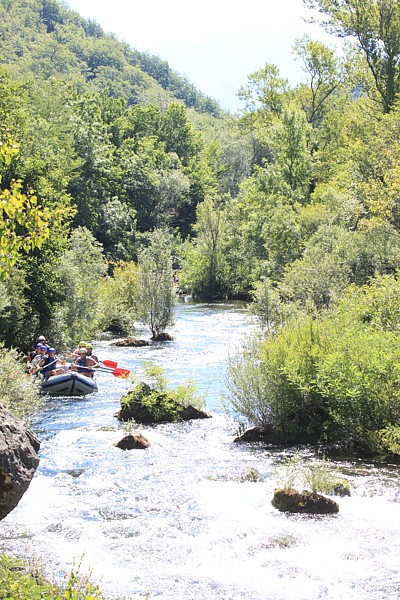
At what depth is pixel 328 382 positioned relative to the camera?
13438mm

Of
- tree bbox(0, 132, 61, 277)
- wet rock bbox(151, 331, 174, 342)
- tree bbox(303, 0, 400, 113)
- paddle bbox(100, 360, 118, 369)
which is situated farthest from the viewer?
tree bbox(303, 0, 400, 113)

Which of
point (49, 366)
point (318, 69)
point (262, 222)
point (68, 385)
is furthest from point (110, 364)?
point (318, 69)

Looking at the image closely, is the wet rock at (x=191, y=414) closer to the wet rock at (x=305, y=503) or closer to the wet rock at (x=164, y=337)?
the wet rock at (x=305, y=503)

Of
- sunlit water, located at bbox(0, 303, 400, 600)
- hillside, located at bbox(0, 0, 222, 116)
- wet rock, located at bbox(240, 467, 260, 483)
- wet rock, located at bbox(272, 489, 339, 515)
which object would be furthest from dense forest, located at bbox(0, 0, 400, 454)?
hillside, located at bbox(0, 0, 222, 116)

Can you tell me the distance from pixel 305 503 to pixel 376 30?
112 feet

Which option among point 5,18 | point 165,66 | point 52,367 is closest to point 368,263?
point 52,367

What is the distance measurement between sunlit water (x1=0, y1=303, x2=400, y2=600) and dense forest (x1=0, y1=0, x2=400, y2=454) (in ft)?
5.81

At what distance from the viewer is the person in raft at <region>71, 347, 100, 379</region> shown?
2069 cm

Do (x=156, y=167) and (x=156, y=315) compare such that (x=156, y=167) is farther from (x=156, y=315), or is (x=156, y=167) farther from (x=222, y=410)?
(x=222, y=410)

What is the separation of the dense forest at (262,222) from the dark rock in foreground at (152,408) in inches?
50.7

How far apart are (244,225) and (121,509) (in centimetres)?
3632

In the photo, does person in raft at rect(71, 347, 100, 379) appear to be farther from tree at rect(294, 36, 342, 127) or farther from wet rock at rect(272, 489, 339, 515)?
tree at rect(294, 36, 342, 127)

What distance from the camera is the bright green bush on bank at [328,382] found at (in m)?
12.7

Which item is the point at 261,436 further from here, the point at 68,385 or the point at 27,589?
the point at 27,589
